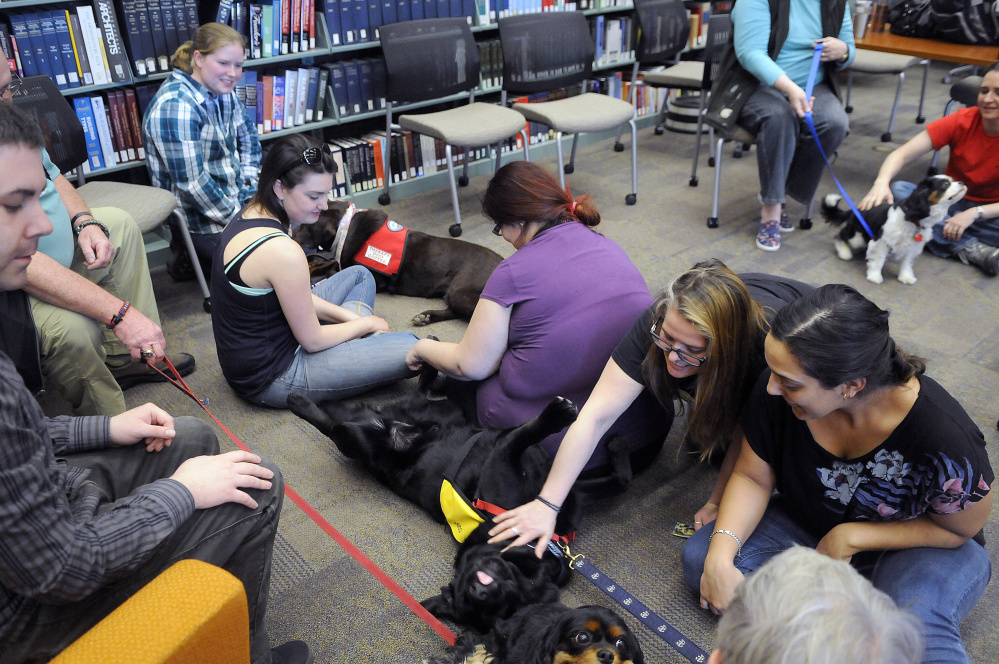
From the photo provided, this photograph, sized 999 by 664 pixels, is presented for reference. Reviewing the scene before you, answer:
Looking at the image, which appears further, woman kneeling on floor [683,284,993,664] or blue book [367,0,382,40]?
blue book [367,0,382,40]

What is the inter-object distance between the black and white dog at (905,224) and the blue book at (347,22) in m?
2.73

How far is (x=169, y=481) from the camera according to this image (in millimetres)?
1175

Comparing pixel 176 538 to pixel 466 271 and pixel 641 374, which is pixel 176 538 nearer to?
pixel 641 374

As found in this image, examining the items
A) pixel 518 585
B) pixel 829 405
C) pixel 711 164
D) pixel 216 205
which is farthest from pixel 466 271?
pixel 711 164

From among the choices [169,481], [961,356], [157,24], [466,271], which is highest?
[157,24]

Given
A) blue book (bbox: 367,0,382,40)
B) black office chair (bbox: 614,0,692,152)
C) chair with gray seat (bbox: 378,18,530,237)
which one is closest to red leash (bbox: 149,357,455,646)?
chair with gray seat (bbox: 378,18,530,237)

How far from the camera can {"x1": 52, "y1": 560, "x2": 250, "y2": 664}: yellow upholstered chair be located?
2.98 ft

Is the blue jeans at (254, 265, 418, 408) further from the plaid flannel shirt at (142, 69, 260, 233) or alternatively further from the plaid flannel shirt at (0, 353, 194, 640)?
the plaid flannel shirt at (0, 353, 194, 640)

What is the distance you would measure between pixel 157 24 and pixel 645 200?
105 inches

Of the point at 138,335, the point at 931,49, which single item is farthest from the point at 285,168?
the point at 931,49

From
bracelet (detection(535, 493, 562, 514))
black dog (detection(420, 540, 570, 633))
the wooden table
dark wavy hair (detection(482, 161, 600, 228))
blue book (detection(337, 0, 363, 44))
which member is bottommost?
black dog (detection(420, 540, 570, 633))

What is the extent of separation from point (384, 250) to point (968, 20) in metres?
3.55

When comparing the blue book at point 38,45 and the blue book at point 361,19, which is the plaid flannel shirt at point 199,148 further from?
the blue book at point 361,19

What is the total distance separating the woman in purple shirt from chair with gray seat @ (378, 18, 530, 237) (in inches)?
68.0
